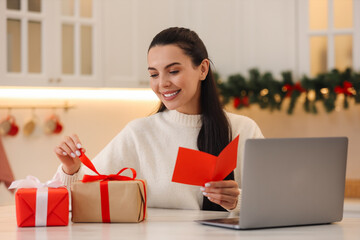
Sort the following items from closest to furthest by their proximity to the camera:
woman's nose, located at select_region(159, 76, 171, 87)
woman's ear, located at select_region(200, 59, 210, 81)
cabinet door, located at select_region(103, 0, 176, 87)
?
woman's nose, located at select_region(159, 76, 171, 87), woman's ear, located at select_region(200, 59, 210, 81), cabinet door, located at select_region(103, 0, 176, 87)

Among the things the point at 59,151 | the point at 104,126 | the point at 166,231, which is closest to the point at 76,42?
the point at 104,126

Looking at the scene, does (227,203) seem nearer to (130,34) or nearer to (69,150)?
(69,150)

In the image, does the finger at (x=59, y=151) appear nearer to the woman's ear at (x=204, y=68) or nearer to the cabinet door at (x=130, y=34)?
the woman's ear at (x=204, y=68)

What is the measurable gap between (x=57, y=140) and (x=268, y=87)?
Answer: 4.49ft

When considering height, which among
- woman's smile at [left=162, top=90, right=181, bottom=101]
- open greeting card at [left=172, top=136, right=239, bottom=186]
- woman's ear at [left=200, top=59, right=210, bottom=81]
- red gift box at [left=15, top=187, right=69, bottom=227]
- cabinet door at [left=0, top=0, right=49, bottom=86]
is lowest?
red gift box at [left=15, top=187, right=69, bottom=227]

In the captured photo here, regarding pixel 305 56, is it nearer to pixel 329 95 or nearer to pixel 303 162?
pixel 329 95

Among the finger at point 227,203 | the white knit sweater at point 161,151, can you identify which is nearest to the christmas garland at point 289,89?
the white knit sweater at point 161,151

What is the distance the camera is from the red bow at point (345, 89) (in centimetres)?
344

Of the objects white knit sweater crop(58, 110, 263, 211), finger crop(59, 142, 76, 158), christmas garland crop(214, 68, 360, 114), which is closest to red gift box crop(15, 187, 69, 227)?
finger crop(59, 142, 76, 158)

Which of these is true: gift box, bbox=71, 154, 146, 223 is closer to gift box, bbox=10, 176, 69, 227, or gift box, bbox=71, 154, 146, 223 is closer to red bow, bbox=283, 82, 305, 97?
gift box, bbox=10, 176, 69, 227

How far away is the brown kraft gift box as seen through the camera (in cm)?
160

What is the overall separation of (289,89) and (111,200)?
222cm

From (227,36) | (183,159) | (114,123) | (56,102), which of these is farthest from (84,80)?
(183,159)

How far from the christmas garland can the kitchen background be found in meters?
0.09
